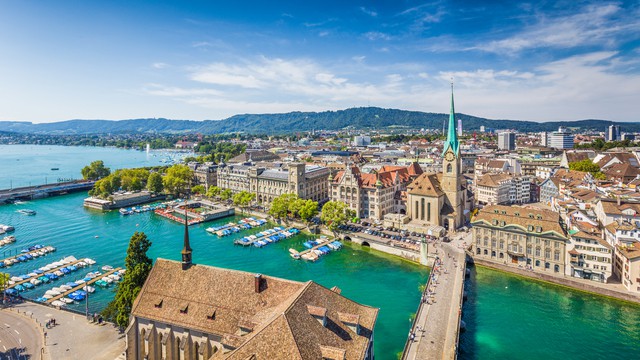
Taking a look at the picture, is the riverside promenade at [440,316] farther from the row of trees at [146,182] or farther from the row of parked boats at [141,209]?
the row of trees at [146,182]

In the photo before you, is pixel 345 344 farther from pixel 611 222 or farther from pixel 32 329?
pixel 611 222

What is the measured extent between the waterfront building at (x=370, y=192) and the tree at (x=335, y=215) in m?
7.61

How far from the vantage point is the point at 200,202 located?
325ft

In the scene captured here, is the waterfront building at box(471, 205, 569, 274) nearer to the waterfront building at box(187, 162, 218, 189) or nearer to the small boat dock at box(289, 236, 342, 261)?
the small boat dock at box(289, 236, 342, 261)

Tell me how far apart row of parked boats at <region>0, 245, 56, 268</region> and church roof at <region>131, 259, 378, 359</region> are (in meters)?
44.4

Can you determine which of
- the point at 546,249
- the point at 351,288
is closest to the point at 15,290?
the point at 351,288

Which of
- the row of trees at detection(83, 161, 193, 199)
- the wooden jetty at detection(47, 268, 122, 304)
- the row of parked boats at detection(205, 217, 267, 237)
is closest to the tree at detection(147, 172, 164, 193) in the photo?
the row of trees at detection(83, 161, 193, 199)

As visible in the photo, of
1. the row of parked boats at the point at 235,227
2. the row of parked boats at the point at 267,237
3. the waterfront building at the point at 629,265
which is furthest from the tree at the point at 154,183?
the waterfront building at the point at 629,265

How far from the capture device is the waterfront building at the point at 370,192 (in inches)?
3100

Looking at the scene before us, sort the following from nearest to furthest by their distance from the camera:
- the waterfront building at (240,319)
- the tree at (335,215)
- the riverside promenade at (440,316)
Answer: the waterfront building at (240,319), the riverside promenade at (440,316), the tree at (335,215)

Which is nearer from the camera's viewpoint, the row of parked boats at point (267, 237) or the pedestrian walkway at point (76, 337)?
the pedestrian walkway at point (76, 337)

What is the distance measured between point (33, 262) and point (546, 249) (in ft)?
234

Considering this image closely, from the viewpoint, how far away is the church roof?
19.6 meters

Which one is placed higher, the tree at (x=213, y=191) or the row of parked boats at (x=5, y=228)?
the tree at (x=213, y=191)
